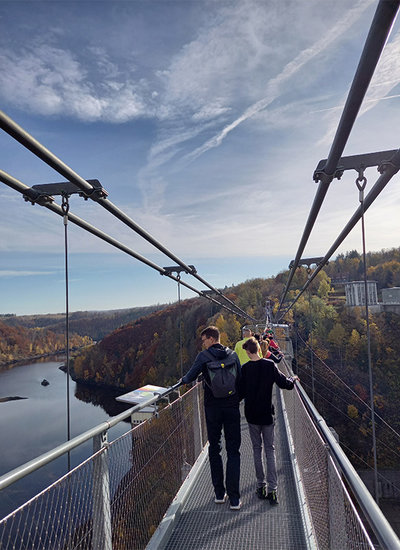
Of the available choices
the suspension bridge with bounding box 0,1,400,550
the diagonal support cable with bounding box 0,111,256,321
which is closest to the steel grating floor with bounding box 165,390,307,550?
the suspension bridge with bounding box 0,1,400,550

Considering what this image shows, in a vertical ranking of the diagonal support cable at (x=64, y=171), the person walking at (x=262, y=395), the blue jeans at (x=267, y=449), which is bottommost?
the blue jeans at (x=267, y=449)

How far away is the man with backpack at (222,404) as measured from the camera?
224 centimetres

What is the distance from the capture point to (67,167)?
81.4 inches

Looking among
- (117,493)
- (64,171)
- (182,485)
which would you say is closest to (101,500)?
(117,493)

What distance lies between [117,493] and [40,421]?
1707 inches

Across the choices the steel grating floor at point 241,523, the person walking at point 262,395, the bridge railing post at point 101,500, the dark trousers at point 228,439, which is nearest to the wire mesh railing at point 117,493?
the bridge railing post at point 101,500

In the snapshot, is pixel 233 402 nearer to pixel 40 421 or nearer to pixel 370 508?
pixel 370 508

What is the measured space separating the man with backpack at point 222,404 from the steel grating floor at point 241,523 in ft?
0.39

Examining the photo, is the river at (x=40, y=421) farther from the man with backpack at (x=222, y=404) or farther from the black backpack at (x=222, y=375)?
the black backpack at (x=222, y=375)

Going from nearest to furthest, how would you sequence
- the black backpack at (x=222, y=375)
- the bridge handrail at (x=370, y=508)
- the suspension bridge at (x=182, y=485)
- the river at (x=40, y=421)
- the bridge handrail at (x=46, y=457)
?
the bridge handrail at (x=370, y=508)
the bridge handrail at (x=46, y=457)
the suspension bridge at (x=182, y=485)
the black backpack at (x=222, y=375)
the river at (x=40, y=421)

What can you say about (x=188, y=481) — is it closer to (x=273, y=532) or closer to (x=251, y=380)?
(x=273, y=532)

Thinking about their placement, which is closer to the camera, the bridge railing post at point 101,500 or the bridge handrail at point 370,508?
the bridge handrail at point 370,508

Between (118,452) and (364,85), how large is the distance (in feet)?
6.37

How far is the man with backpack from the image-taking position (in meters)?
2.24
